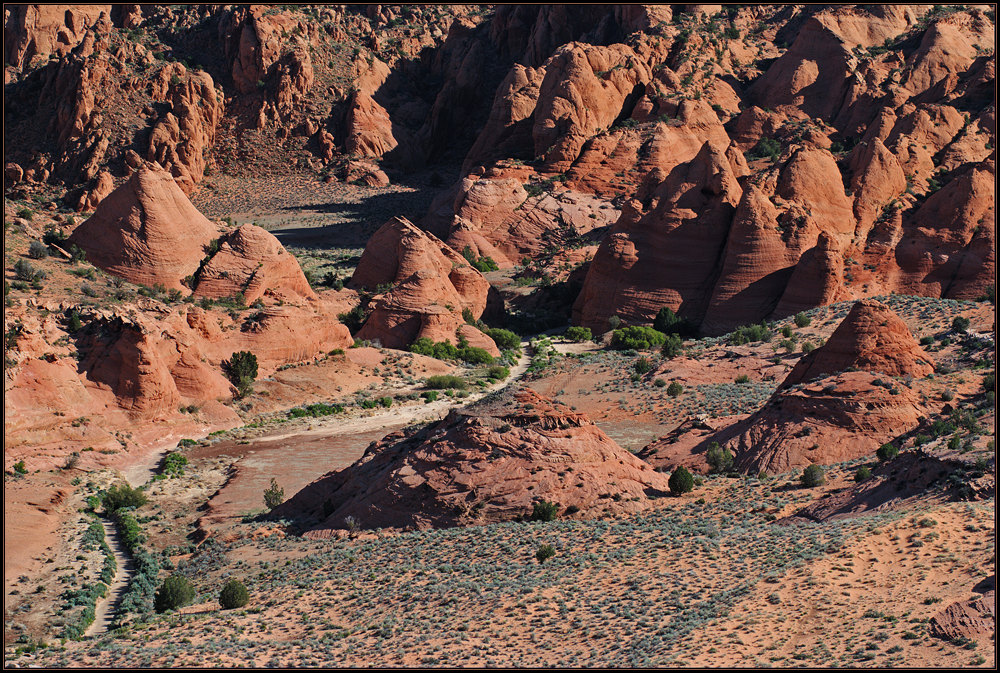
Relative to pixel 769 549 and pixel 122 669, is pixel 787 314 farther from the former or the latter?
pixel 122 669

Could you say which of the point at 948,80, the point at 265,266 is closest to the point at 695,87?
the point at 948,80

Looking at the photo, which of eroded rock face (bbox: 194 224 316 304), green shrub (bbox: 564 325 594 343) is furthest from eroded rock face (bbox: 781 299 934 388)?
eroded rock face (bbox: 194 224 316 304)

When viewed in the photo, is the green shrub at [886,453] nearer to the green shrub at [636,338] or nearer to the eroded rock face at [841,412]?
the eroded rock face at [841,412]

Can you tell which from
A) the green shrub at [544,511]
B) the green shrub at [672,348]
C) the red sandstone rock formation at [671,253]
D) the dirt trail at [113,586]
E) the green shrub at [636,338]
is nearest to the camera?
the dirt trail at [113,586]

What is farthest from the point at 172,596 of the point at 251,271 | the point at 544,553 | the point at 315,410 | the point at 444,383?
the point at 251,271

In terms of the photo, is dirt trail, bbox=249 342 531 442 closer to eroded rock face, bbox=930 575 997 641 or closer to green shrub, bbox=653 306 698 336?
green shrub, bbox=653 306 698 336

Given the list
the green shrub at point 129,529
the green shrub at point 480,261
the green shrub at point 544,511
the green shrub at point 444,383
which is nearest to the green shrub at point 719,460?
the green shrub at point 544,511
